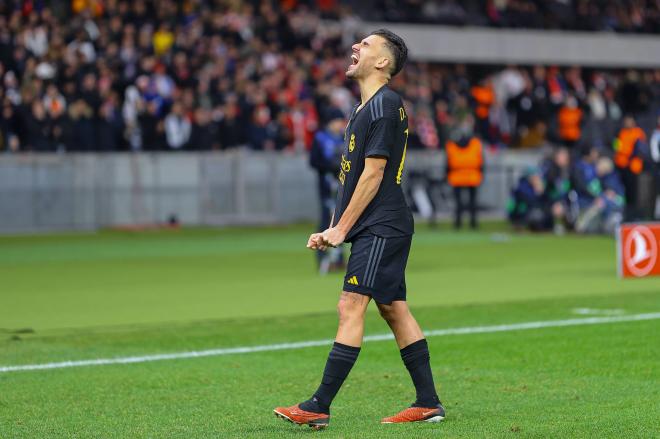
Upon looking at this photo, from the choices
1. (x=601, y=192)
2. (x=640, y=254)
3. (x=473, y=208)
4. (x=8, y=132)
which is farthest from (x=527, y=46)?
(x=640, y=254)

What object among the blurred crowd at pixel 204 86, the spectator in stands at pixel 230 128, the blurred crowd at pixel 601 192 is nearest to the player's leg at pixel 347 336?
the blurred crowd at pixel 601 192

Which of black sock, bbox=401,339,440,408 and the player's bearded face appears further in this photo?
black sock, bbox=401,339,440,408

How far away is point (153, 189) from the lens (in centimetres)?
3005

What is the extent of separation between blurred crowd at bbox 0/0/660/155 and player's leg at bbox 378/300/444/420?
20.2m

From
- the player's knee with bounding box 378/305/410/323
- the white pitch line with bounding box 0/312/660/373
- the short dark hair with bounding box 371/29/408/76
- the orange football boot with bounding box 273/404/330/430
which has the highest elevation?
the short dark hair with bounding box 371/29/408/76

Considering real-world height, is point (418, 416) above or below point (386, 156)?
below

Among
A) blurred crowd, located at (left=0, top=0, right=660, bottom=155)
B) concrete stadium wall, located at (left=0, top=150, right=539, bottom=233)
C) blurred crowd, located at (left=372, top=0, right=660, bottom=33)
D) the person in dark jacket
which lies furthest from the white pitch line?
blurred crowd, located at (left=372, top=0, right=660, bottom=33)

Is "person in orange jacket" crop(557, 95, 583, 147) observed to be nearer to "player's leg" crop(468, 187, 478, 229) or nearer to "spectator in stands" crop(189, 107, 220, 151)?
"player's leg" crop(468, 187, 478, 229)

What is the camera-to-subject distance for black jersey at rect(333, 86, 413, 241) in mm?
7824

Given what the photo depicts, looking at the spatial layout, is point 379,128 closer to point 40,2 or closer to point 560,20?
point 40,2

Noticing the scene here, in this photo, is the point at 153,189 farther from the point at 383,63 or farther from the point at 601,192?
the point at 383,63

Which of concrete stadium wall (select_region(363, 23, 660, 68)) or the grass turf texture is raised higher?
concrete stadium wall (select_region(363, 23, 660, 68))

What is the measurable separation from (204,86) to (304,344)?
19.8 m

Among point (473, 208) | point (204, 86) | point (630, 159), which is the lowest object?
point (473, 208)
